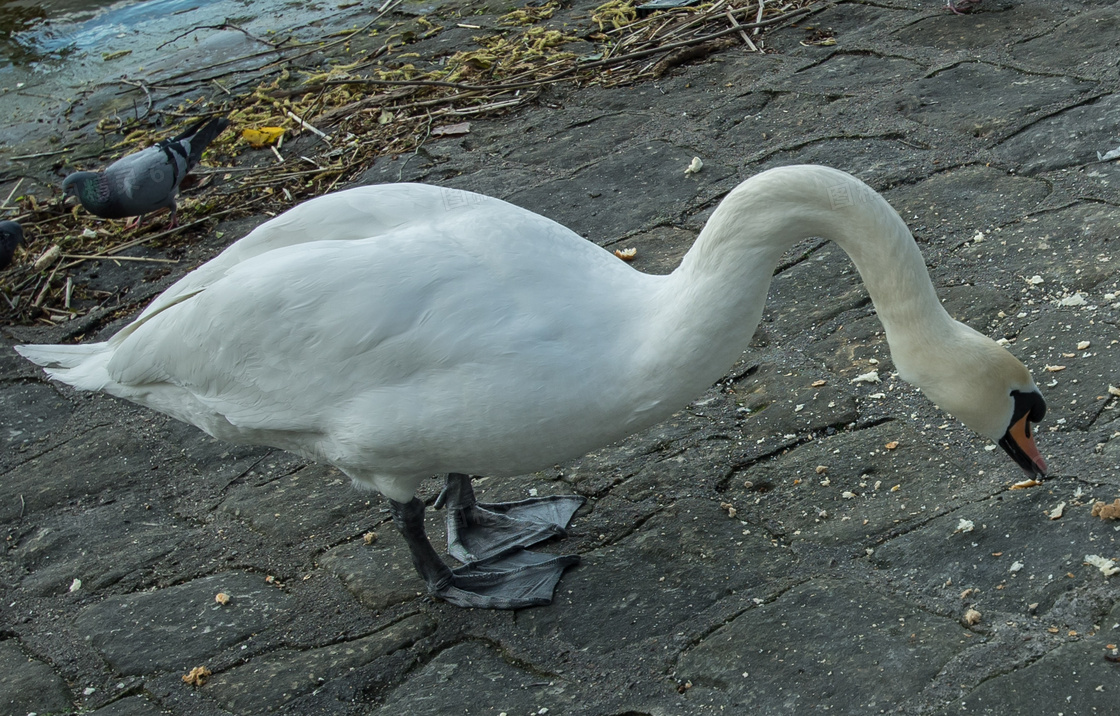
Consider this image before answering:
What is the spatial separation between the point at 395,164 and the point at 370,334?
9.01ft

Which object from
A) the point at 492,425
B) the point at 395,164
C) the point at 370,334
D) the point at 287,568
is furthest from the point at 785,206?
the point at 395,164

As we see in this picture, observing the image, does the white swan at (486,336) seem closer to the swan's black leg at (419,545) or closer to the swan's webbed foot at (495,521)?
the swan's black leg at (419,545)

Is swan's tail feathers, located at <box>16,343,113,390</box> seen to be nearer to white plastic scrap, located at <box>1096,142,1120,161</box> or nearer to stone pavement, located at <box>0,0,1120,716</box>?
stone pavement, located at <box>0,0,1120,716</box>

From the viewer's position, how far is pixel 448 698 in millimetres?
2461

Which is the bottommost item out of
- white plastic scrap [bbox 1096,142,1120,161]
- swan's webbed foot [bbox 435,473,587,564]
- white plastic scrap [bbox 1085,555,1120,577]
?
swan's webbed foot [bbox 435,473,587,564]

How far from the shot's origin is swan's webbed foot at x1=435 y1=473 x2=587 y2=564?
3.06 m

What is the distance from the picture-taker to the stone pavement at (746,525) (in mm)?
2322

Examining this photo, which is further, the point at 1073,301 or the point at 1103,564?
A: the point at 1073,301

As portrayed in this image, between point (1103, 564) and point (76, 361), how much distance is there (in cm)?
272

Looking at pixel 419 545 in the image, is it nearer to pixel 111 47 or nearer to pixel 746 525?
pixel 746 525

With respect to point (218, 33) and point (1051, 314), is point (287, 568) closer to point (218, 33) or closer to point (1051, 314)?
point (1051, 314)

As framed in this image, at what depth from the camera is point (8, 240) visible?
5027 millimetres

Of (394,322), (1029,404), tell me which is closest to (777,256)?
(1029,404)

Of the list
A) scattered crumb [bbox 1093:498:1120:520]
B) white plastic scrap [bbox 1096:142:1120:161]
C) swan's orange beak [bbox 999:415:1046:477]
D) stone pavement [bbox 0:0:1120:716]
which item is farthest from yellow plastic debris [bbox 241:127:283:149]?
scattered crumb [bbox 1093:498:1120:520]
